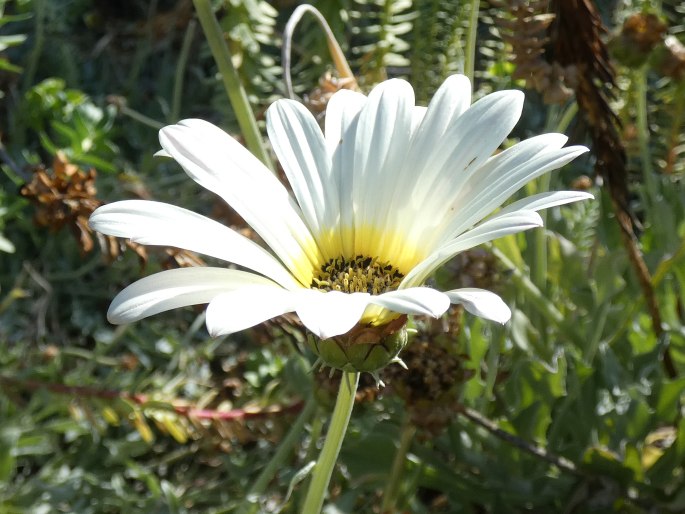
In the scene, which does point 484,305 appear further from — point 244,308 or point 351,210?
point 351,210

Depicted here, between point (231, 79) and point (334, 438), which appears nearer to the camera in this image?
point (334, 438)

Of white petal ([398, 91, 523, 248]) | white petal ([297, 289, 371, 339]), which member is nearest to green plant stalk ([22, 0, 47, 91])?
white petal ([398, 91, 523, 248])

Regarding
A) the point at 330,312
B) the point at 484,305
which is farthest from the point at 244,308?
the point at 484,305

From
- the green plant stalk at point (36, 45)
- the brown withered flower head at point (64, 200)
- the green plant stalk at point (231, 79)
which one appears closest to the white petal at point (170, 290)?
the green plant stalk at point (231, 79)

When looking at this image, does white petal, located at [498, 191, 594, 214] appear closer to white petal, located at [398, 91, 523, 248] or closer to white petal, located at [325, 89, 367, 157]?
white petal, located at [398, 91, 523, 248]

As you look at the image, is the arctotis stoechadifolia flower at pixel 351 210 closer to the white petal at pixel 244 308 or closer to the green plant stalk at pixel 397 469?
the white petal at pixel 244 308
